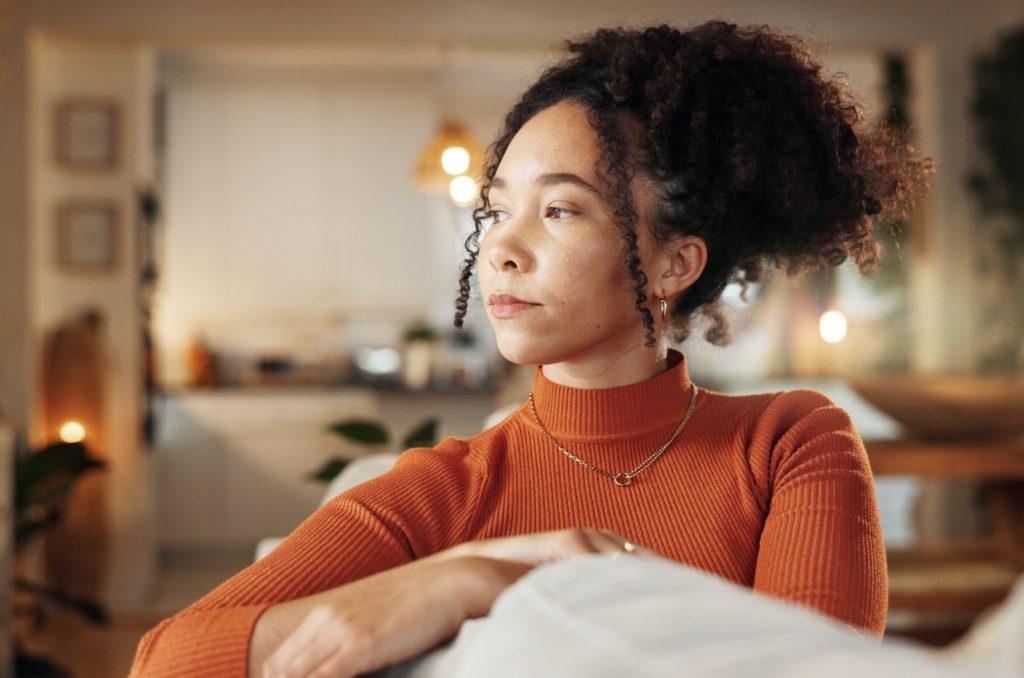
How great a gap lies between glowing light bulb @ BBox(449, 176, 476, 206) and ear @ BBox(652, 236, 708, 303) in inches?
101

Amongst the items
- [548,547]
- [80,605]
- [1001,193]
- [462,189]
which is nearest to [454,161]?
[462,189]

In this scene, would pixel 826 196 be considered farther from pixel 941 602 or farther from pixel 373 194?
pixel 373 194

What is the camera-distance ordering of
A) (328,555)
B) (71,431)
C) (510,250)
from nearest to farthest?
(328,555) → (510,250) → (71,431)

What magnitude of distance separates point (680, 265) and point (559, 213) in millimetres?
169

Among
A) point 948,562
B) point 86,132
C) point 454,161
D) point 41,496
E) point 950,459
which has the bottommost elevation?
point 948,562

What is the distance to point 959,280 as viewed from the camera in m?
4.76

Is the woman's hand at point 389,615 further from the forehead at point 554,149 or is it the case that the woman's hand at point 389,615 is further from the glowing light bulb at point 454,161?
the glowing light bulb at point 454,161

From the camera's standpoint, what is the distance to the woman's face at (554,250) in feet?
3.62

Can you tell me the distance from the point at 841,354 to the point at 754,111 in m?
6.07

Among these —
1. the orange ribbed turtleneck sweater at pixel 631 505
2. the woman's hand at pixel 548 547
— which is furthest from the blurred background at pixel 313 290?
the woman's hand at pixel 548 547

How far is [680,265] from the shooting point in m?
1.22

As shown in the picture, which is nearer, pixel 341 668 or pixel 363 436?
pixel 341 668

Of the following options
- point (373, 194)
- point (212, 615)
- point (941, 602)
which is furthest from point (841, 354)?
point (212, 615)

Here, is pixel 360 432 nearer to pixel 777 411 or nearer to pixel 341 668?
pixel 777 411
